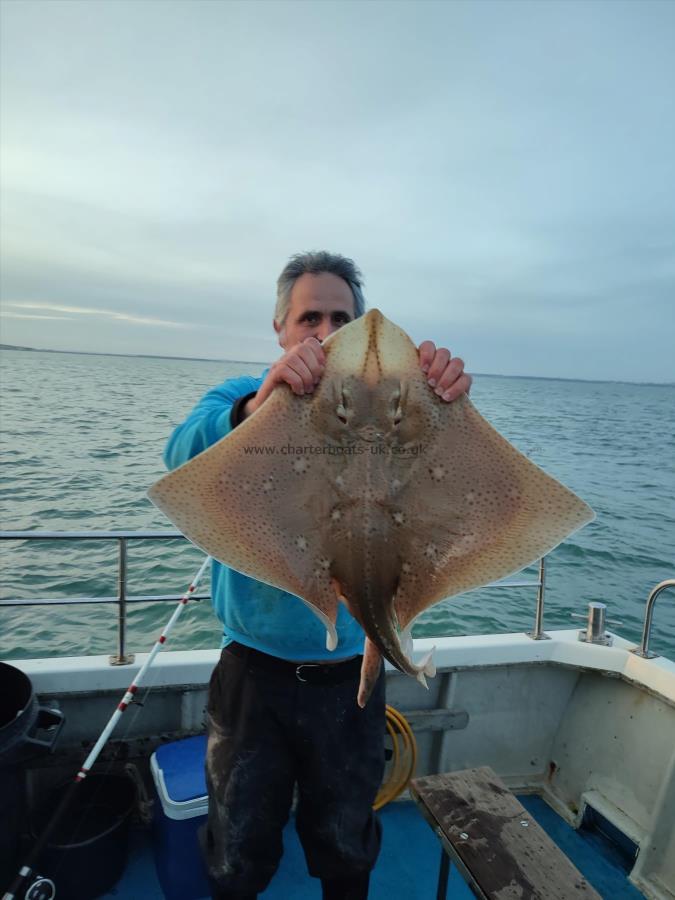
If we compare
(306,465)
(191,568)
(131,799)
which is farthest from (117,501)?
(306,465)

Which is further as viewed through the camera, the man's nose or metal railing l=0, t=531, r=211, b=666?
metal railing l=0, t=531, r=211, b=666

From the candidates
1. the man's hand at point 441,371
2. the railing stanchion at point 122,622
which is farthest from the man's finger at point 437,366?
the railing stanchion at point 122,622

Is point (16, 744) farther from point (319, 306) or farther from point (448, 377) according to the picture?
point (448, 377)

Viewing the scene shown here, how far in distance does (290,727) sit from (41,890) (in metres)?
1.76

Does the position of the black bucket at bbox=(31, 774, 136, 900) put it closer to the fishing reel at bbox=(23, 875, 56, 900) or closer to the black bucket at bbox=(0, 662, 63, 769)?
the fishing reel at bbox=(23, 875, 56, 900)

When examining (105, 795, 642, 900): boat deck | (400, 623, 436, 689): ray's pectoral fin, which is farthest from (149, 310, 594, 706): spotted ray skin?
(105, 795, 642, 900): boat deck

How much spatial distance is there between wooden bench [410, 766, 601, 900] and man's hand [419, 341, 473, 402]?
209cm

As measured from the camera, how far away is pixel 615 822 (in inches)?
143

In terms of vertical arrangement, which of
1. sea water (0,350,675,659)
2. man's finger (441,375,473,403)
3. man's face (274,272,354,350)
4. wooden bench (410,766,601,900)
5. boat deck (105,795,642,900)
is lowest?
sea water (0,350,675,659)

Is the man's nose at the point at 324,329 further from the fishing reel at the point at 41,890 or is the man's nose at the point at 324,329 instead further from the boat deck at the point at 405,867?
the boat deck at the point at 405,867

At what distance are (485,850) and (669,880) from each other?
1.69 m

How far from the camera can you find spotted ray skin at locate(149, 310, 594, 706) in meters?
1.61

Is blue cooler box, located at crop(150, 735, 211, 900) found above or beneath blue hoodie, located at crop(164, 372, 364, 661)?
beneath

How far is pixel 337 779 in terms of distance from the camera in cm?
218
